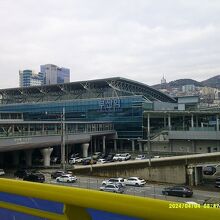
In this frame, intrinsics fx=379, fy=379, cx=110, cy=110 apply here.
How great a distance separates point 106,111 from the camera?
6106cm

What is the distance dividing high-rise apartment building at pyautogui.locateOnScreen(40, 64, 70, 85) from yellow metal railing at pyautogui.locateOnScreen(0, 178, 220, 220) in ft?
400

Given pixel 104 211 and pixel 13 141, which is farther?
pixel 13 141

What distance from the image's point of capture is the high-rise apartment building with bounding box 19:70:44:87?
124 m

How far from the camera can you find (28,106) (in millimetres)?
68875

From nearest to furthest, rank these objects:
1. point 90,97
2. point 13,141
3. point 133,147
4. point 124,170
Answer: point 124,170 < point 13,141 < point 133,147 < point 90,97

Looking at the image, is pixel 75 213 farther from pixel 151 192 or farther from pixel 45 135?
pixel 45 135

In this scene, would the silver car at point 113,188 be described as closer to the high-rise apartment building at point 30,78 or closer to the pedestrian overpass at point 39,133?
the pedestrian overpass at point 39,133

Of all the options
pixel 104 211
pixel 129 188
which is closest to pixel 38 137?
pixel 129 188

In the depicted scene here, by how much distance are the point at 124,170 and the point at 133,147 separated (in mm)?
26335

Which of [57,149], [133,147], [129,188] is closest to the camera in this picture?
[129,188]

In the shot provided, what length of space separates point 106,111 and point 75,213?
5912cm

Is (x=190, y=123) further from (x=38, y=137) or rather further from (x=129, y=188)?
(x=129, y=188)

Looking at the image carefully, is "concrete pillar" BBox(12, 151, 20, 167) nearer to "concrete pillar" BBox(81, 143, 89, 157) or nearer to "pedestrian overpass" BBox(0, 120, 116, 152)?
"pedestrian overpass" BBox(0, 120, 116, 152)

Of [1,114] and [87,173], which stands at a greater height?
[1,114]
